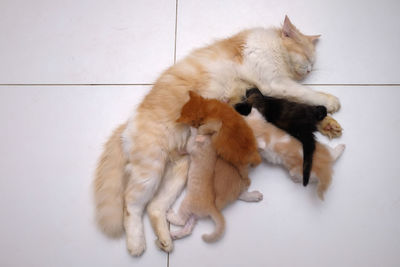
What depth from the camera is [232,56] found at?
59.6 inches

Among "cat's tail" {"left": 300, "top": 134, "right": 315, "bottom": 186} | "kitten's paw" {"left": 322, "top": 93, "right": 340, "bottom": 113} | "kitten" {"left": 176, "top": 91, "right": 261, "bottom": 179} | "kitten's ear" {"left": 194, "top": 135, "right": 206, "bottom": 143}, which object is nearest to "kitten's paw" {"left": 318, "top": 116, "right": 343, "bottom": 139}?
"kitten's paw" {"left": 322, "top": 93, "right": 340, "bottom": 113}

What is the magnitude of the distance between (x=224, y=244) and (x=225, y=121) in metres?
0.59

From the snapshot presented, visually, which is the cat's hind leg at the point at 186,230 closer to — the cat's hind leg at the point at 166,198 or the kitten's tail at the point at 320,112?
the cat's hind leg at the point at 166,198

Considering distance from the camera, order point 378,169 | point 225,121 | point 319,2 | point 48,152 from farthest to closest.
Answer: point 319,2 → point 48,152 → point 378,169 → point 225,121

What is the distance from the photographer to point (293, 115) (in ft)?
4.44

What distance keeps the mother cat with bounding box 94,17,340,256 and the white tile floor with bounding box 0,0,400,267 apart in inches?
5.1

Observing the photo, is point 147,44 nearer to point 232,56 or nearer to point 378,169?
point 232,56

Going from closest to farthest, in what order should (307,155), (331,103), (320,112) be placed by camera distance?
(307,155) → (320,112) → (331,103)

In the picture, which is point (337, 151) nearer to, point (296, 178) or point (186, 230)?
point (296, 178)

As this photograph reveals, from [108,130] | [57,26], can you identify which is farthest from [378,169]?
[57,26]

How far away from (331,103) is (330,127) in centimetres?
13

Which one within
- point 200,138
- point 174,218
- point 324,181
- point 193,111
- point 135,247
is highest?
point 193,111

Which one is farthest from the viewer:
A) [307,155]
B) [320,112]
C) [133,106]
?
[133,106]

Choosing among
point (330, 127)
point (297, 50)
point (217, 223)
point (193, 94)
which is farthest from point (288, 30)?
point (217, 223)
